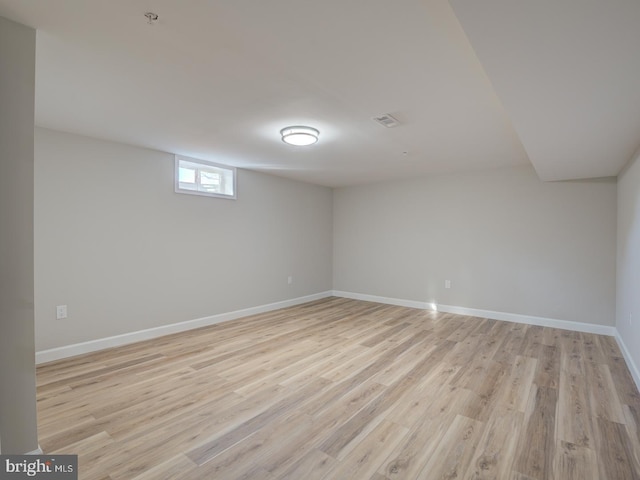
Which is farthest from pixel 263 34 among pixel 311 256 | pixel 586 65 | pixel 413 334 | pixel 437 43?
pixel 311 256

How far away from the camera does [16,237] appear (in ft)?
5.04

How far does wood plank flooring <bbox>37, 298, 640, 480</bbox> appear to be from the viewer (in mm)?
1666

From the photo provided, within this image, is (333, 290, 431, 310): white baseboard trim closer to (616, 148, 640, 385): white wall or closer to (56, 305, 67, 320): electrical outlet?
(616, 148, 640, 385): white wall

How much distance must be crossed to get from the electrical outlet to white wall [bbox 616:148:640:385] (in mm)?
5242

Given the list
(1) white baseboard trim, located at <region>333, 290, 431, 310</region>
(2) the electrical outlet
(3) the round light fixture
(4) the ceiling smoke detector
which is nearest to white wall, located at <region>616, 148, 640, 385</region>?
(1) white baseboard trim, located at <region>333, 290, 431, 310</region>

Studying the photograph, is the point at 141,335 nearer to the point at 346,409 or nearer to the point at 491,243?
the point at 346,409

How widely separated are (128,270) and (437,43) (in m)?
3.72

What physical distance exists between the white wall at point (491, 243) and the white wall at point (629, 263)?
357 mm

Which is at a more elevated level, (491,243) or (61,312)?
(491,243)

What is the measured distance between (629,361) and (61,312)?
219 inches

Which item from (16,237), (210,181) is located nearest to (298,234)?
(210,181)

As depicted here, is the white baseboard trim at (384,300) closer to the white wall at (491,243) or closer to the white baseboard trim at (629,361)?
the white wall at (491,243)

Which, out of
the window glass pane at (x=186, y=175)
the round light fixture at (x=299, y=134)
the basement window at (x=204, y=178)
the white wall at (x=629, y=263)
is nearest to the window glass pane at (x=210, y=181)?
the basement window at (x=204, y=178)

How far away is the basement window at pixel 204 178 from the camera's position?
408 centimetres
